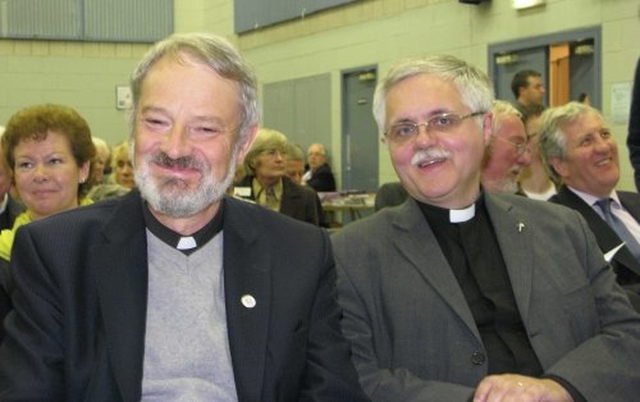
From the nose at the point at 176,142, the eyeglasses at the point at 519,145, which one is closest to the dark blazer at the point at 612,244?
the eyeglasses at the point at 519,145

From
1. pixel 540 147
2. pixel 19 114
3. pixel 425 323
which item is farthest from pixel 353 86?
pixel 425 323

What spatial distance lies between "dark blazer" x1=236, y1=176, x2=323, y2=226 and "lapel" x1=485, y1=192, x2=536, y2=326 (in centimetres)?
393

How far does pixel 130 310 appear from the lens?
1.86m

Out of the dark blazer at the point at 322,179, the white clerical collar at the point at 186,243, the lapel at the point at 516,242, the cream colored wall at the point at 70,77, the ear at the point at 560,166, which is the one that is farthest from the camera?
the cream colored wall at the point at 70,77

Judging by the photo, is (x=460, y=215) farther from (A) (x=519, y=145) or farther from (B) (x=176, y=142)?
(A) (x=519, y=145)

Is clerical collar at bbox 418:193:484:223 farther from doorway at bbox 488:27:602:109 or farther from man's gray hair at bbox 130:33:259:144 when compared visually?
doorway at bbox 488:27:602:109

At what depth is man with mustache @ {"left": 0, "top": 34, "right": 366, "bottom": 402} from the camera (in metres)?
1.83

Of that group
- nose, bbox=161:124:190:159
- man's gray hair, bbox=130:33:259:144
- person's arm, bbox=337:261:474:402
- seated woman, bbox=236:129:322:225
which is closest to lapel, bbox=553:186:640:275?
person's arm, bbox=337:261:474:402

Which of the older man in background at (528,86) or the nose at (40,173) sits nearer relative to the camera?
the nose at (40,173)

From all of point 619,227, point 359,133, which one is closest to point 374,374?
point 619,227

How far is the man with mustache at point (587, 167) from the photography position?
3.31 metres

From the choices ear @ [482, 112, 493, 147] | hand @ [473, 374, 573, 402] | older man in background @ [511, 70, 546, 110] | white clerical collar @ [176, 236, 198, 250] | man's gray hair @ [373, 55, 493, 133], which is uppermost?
older man in background @ [511, 70, 546, 110]

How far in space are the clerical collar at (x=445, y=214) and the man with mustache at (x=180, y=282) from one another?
45 cm

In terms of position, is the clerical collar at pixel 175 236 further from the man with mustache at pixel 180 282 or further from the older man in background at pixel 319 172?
the older man in background at pixel 319 172
